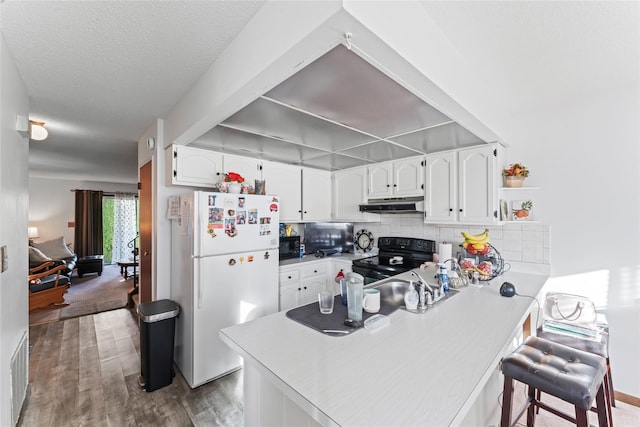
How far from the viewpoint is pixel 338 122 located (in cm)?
191

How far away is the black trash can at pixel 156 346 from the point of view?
2.12 m

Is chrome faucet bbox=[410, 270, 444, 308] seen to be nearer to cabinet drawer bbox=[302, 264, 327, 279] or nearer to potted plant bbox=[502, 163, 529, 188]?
potted plant bbox=[502, 163, 529, 188]

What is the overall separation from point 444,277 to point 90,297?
18.2 ft

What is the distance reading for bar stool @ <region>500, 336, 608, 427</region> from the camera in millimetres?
1103

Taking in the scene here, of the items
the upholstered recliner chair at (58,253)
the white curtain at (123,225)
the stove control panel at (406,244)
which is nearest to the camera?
the stove control panel at (406,244)

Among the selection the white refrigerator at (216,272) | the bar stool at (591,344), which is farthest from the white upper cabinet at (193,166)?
the bar stool at (591,344)

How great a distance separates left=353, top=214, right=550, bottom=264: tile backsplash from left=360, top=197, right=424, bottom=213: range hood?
327 millimetres

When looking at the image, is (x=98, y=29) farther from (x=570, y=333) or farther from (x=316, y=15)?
(x=570, y=333)

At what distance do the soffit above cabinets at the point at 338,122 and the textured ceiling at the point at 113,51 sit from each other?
39 centimetres

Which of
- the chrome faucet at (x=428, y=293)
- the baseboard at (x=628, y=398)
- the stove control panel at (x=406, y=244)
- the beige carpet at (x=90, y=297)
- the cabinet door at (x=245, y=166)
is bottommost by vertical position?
the baseboard at (x=628, y=398)

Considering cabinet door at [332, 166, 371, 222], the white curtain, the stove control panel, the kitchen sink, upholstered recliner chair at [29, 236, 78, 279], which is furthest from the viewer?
the white curtain

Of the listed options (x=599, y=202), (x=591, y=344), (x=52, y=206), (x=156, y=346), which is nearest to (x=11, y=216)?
(x=156, y=346)

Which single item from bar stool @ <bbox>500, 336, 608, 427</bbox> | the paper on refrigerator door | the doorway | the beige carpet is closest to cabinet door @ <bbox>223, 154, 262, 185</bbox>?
the paper on refrigerator door

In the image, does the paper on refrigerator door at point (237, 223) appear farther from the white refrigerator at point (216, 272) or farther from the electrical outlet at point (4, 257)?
the electrical outlet at point (4, 257)
